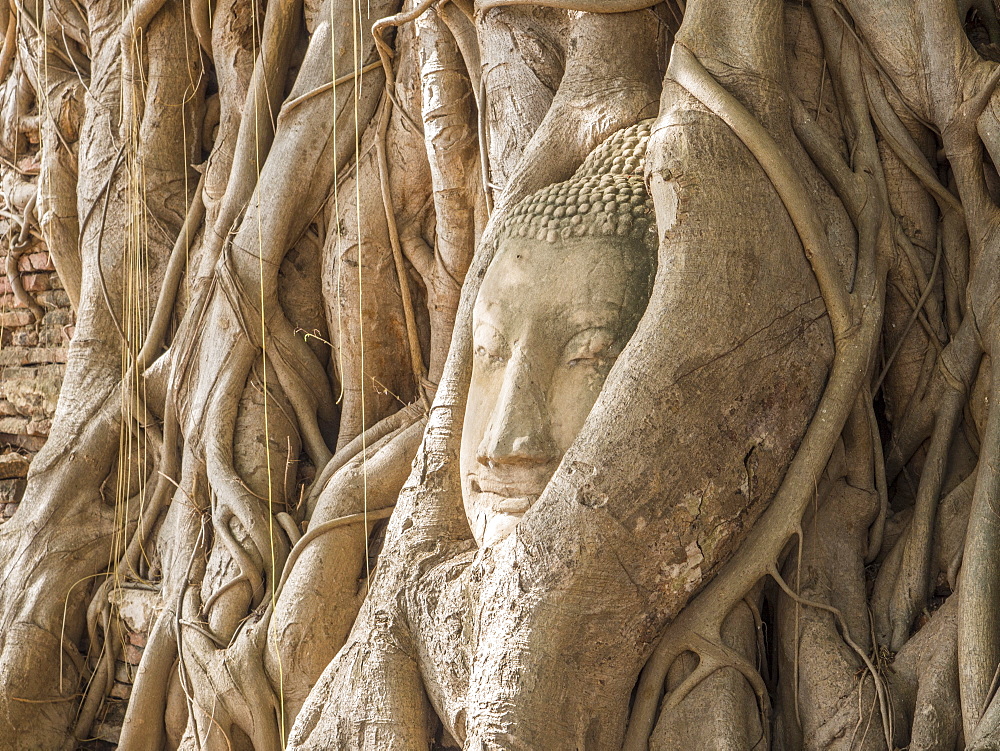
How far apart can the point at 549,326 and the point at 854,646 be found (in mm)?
738

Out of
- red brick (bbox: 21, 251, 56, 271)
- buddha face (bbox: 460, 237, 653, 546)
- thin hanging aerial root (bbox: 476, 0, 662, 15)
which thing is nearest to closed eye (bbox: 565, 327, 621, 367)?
buddha face (bbox: 460, 237, 653, 546)

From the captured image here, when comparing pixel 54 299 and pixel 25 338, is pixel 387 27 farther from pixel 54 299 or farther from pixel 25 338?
pixel 25 338

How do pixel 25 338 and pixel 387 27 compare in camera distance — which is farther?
pixel 25 338

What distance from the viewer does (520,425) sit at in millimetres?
2037

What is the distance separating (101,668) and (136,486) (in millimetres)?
561

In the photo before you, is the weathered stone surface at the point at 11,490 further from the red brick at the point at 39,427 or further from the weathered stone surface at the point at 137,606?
the weathered stone surface at the point at 137,606

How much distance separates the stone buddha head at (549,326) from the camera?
6.72 ft

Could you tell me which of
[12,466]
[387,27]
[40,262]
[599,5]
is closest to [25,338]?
[40,262]

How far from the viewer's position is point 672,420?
6.17ft

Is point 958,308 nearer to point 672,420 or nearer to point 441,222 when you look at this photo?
point 672,420

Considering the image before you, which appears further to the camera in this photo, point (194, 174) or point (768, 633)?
point (194, 174)

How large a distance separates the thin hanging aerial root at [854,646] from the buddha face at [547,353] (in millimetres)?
429

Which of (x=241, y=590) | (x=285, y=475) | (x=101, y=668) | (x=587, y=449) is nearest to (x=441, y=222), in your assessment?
(x=285, y=475)

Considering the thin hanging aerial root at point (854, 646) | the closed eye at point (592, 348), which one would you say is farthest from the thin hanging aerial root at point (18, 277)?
the thin hanging aerial root at point (854, 646)
